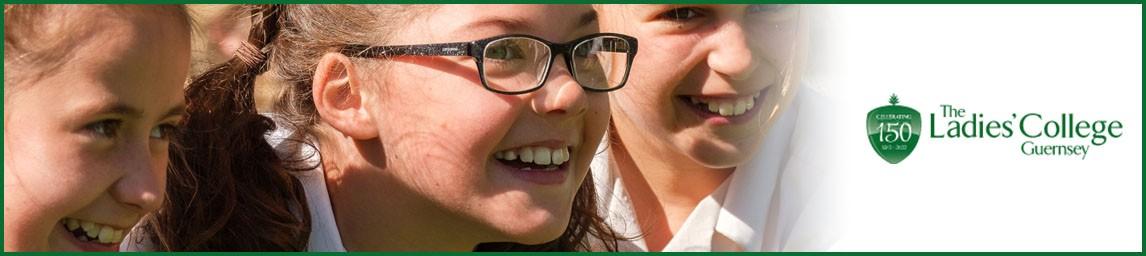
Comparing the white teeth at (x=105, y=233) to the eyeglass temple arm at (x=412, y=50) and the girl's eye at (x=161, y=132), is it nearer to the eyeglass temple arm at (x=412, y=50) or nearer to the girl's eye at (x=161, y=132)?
the girl's eye at (x=161, y=132)

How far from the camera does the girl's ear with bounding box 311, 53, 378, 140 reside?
11.2 ft

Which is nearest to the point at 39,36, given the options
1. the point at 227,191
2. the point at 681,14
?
the point at 227,191

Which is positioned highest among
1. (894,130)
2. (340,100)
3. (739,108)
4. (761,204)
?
(340,100)

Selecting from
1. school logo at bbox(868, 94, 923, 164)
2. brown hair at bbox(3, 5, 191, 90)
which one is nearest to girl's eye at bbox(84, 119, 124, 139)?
brown hair at bbox(3, 5, 191, 90)

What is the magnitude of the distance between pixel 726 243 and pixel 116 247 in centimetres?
176

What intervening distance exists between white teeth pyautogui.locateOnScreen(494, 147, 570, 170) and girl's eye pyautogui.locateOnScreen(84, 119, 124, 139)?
0.78 meters

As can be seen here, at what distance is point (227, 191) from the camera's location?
3508 millimetres

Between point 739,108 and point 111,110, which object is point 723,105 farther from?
point 111,110

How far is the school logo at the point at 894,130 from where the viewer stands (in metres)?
4.33

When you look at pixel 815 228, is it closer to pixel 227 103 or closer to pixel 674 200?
pixel 674 200

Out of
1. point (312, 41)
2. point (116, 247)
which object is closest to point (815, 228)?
point (312, 41)

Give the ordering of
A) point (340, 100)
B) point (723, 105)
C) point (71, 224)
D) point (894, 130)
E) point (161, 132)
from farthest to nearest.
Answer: point (894, 130)
point (723, 105)
point (340, 100)
point (161, 132)
point (71, 224)

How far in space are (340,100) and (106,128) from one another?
62 cm

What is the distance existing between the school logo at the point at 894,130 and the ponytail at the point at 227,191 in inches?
64.7
